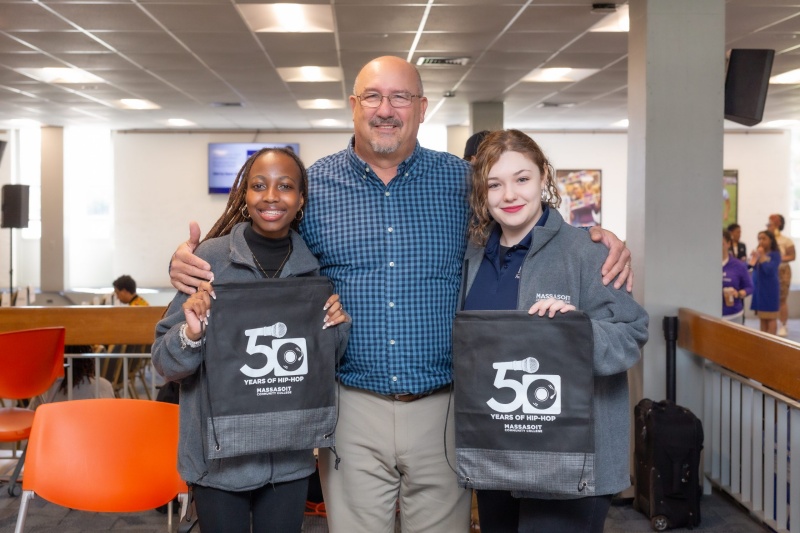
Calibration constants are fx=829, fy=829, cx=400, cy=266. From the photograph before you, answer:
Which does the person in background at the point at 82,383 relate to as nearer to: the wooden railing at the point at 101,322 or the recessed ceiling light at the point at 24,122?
the wooden railing at the point at 101,322

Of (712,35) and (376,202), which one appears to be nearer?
(376,202)

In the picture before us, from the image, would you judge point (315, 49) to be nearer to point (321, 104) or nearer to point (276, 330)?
point (321, 104)

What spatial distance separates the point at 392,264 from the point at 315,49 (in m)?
7.20

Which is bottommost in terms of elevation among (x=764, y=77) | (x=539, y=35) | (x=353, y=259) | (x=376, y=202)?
(x=353, y=259)

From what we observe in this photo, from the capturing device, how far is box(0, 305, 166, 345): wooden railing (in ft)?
16.5

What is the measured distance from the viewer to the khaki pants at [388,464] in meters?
2.43

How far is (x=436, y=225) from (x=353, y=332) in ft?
1.34

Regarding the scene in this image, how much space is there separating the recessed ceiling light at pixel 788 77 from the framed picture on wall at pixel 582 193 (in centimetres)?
702

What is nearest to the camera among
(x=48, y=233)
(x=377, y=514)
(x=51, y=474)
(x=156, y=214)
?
(x=377, y=514)

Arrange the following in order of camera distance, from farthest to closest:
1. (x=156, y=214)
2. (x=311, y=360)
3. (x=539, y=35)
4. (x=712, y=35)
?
(x=156, y=214) → (x=539, y=35) → (x=712, y=35) → (x=311, y=360)

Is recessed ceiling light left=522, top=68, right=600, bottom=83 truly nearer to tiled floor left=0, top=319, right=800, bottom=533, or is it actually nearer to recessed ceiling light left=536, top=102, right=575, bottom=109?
recessed ceiling light left=536, top=102, right=575, bottom=109

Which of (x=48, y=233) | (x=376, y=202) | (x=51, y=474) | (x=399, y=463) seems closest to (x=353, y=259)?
(x=376, y=202)

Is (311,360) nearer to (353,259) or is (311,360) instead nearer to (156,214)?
(353,259)

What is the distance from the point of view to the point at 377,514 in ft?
8.06
